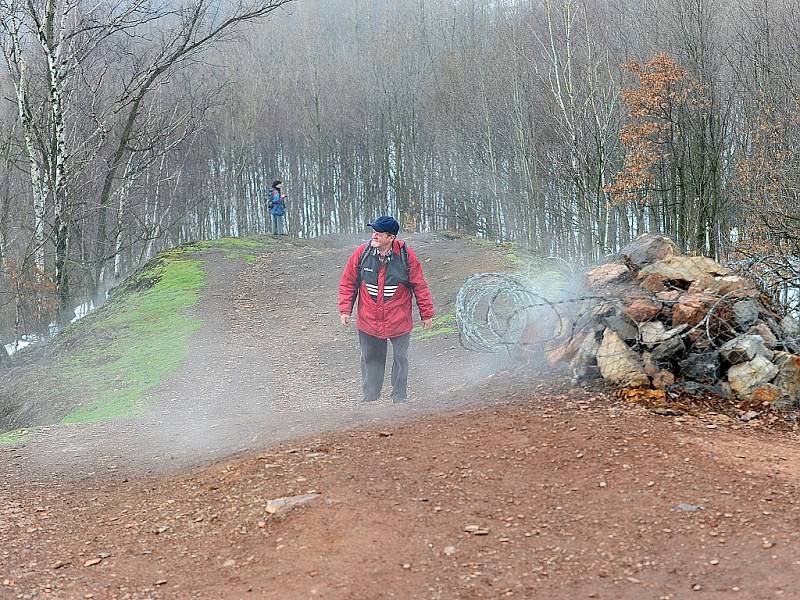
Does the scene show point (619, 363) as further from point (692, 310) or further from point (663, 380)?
point (692, 310)

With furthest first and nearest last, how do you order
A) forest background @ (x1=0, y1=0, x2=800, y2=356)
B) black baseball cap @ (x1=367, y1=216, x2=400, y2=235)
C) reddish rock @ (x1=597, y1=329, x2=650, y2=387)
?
1. forest background @ (x1=0, y1=0, x2=800, y2=356)
2. black baseball cap @ (x1=367, y1=216, x2=400, y2=235)
3. reddish rock @ (x1=597, y1=329, x2=650, y2=387)

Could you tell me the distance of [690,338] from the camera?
6.37m

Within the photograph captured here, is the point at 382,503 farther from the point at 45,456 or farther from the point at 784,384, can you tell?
the point at 45,456

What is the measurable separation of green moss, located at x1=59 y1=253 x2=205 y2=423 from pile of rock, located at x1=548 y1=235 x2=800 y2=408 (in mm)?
5327

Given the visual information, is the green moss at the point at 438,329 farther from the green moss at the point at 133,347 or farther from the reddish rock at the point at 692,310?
the reddish rock at the point at 692,310

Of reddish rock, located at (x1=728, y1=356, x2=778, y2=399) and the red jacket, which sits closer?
reddish rock, located at (x1=728, y1=356, x2=778, y2=399)

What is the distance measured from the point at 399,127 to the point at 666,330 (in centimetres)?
2991

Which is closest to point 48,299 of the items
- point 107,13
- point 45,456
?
point 107,13

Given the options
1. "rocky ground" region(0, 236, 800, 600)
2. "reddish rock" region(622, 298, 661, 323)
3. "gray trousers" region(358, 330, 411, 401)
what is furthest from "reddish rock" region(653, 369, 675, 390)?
"gray trousers" region(358, 330, 411, 401)

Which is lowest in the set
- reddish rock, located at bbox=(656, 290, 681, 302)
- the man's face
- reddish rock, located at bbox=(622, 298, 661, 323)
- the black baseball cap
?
reddish rock, located at bbox=(622, 298, 661, 323)

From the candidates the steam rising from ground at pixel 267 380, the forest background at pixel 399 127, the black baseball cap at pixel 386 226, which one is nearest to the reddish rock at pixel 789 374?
the forest background at pixel 399 127

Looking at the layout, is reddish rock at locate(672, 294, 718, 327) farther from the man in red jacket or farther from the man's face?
the man's face

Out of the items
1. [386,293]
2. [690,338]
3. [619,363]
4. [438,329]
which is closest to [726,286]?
[690,338]

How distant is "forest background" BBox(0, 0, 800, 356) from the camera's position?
55.5ft
